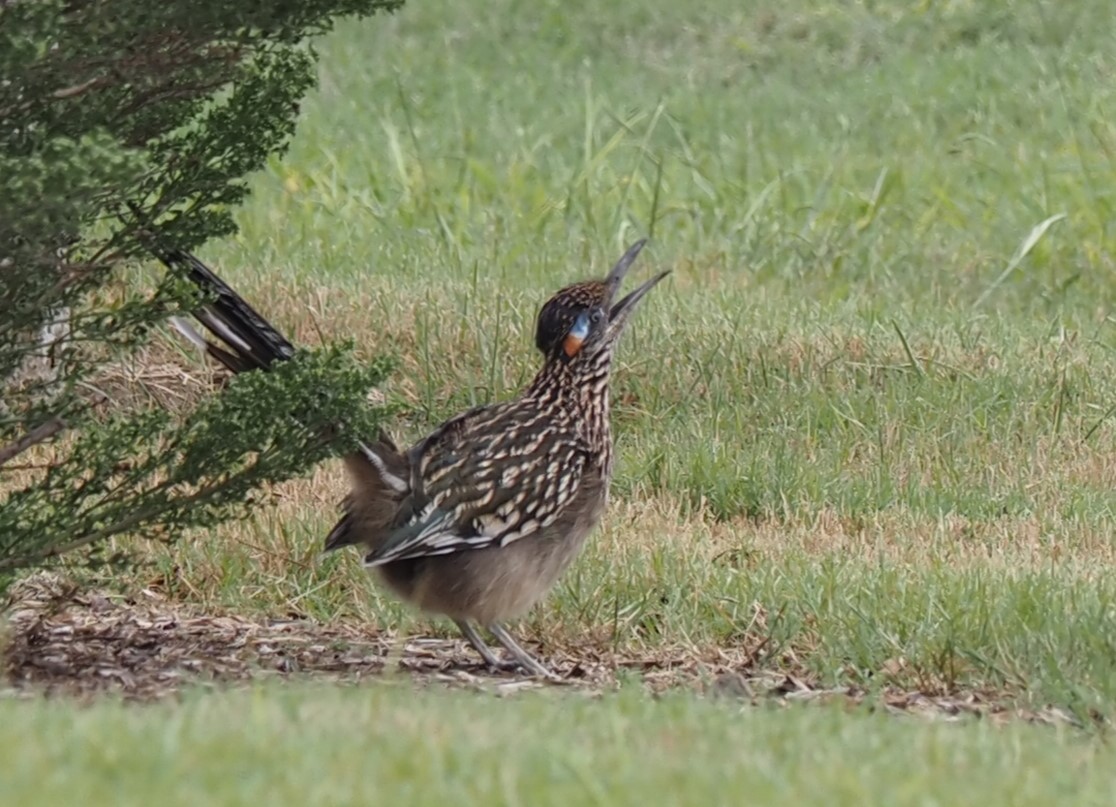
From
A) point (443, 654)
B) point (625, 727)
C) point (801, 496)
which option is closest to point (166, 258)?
point (443, 654)

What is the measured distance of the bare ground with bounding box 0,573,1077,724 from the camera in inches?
251

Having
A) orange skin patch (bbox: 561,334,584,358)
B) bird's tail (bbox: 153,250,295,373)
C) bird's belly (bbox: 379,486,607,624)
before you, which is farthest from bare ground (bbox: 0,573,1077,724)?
orange skin patch (bbox: 561,334,584,358)

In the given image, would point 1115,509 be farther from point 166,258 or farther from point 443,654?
point 166,258

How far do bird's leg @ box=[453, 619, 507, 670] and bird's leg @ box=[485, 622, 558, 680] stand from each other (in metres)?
0.07

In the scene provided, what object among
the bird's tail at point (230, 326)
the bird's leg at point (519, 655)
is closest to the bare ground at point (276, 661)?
the bird's leg at point (519, 655)

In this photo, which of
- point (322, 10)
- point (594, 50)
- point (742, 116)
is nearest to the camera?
point (322, 10)

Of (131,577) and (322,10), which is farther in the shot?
(131,577)

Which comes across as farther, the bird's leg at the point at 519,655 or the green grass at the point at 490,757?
the bird's leg at the point at 519,655

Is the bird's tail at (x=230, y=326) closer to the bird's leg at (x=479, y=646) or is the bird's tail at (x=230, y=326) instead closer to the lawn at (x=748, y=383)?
the lawn at (x=748, y=383)

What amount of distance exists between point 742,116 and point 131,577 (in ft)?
39.1

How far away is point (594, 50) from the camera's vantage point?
22.3 meters

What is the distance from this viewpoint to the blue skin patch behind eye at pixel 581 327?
7.39 meters

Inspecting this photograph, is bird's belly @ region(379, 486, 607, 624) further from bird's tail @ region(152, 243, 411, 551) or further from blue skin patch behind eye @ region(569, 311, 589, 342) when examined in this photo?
blue skin patch behind eye @ region(569, 311, 589, 342)

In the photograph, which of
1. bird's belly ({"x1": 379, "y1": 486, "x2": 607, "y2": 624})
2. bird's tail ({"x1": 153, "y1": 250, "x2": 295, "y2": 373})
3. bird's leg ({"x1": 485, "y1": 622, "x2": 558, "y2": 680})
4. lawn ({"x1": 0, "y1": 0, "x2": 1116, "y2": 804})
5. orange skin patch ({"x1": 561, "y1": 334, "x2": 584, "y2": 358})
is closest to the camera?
lawn ({"x1": 0, "y1": 0, "x2": 1116, "y2": 804})
